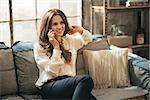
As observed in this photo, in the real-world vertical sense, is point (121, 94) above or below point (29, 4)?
below

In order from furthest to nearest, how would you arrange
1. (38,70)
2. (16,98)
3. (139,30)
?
(139,30) < (38,70) < (16,98)

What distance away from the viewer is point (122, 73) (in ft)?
9.17

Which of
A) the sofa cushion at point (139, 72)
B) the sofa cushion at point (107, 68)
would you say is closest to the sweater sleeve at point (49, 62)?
the sofa cushion at point (107, 68)

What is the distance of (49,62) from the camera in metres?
2.49

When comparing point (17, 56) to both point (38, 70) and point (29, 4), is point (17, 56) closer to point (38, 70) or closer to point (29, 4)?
point (38, 70)

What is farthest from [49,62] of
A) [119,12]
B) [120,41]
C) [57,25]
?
[119,12]

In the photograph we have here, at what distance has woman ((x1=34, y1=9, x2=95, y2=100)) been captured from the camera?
2.40 metres

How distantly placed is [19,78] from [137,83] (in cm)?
110

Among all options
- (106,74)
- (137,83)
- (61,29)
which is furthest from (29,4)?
(137,83)

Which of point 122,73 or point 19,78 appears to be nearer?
point 19,78

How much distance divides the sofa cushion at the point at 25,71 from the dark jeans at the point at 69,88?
16 cm

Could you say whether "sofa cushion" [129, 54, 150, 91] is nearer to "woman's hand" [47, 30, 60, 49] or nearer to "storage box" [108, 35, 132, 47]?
"storage box" [108, 35, 132, 47]

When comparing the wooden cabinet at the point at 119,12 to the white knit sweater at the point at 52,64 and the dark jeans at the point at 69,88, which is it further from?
the dark jeans at the point at 69,88

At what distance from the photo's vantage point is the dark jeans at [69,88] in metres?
2.33
